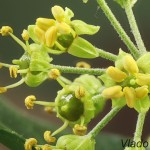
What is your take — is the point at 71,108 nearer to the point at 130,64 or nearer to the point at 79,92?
the point at 79,92

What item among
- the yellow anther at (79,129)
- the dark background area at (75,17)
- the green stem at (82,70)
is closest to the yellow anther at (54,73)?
the green stem at (82,70)

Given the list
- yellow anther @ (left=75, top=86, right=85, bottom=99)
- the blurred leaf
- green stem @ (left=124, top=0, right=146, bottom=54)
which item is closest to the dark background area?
the blurred leaf

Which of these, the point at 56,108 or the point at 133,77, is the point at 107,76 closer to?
the point at 133,77

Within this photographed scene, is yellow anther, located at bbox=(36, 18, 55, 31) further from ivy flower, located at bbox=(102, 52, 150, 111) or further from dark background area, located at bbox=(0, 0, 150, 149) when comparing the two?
dark background area, located at bbox=(0, 0, 150, 149)

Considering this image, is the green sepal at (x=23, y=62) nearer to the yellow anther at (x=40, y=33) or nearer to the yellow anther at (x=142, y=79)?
the yellow anther at (x=40, y=33)

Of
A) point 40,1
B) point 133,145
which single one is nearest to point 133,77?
point 133,145

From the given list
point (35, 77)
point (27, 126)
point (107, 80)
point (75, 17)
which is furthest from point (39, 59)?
point (75, 17)
